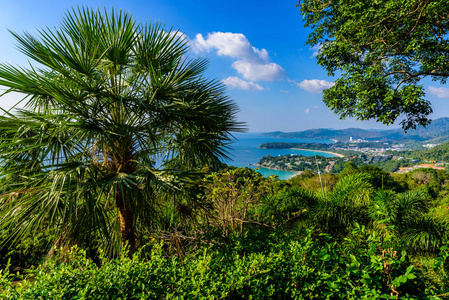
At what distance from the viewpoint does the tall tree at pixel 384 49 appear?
15.9 feet

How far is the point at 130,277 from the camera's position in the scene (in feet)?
5.11

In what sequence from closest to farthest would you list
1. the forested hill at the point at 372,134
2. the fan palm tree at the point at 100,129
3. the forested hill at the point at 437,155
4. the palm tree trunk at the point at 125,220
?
the fan palm tree at the point at 100,129, the palm tree trunk at the point at 125,220, the forested hill at the point at 437,155, the forested hill at the point at 372,134

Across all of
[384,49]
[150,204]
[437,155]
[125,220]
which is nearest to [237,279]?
[150,204]

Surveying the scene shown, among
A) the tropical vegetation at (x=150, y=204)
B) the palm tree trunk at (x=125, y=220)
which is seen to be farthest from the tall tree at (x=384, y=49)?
the palm tree trunk at (x=125, y=220)

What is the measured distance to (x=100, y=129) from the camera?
8.26 ft

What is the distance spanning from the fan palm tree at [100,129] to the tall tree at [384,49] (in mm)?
4152

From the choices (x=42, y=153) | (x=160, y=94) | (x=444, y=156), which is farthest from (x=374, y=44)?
(x=444, y=156)

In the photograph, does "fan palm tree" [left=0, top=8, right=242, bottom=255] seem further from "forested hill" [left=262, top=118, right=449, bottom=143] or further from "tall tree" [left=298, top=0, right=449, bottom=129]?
"forested hill" [left=262, top=118, right=449, bottom=143]

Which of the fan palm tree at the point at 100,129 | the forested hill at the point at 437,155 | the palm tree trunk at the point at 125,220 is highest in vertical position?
the fan palm tree at the point at 100,129

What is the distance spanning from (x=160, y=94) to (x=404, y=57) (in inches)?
288

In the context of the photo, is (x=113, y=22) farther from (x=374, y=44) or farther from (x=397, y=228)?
(x=374, y=44)

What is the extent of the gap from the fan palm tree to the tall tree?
415 cm

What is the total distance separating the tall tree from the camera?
15.9 feet

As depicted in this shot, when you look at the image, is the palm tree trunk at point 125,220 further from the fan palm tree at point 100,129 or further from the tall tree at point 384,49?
the tall tree at point 384,49
